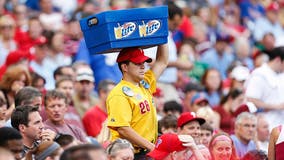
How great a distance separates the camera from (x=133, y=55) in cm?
1084

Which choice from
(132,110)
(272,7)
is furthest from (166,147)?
(272,7)

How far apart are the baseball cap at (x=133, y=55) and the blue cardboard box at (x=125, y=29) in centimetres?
7

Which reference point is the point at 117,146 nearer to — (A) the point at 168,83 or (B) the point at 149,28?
(B) the point at 149,28

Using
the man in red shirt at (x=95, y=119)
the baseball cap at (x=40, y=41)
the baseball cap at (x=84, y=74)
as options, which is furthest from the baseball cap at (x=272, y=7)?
the man in red shirt at (x=95, y=119)

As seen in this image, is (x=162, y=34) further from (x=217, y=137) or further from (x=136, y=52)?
(x=217, y=137)

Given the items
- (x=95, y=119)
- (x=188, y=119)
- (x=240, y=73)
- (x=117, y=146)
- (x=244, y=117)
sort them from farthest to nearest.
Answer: (x=240, y=73) < (x=95, y=119) < (x=244, y=117) < (x=188, y=119) < (x=117, y=146)

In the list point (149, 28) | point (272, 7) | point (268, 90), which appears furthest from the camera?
point (272, 7)

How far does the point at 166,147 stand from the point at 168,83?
7128mm

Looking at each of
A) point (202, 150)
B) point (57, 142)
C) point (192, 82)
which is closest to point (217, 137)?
point (202, 150)

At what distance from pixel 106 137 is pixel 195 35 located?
883 centimetres

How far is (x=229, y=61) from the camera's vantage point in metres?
20.6

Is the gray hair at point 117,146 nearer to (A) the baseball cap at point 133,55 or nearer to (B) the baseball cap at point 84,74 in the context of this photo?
(A) the baseball cap at point 133,55

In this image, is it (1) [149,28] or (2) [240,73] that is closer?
(1) [149,28]

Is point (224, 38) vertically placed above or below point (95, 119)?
below
